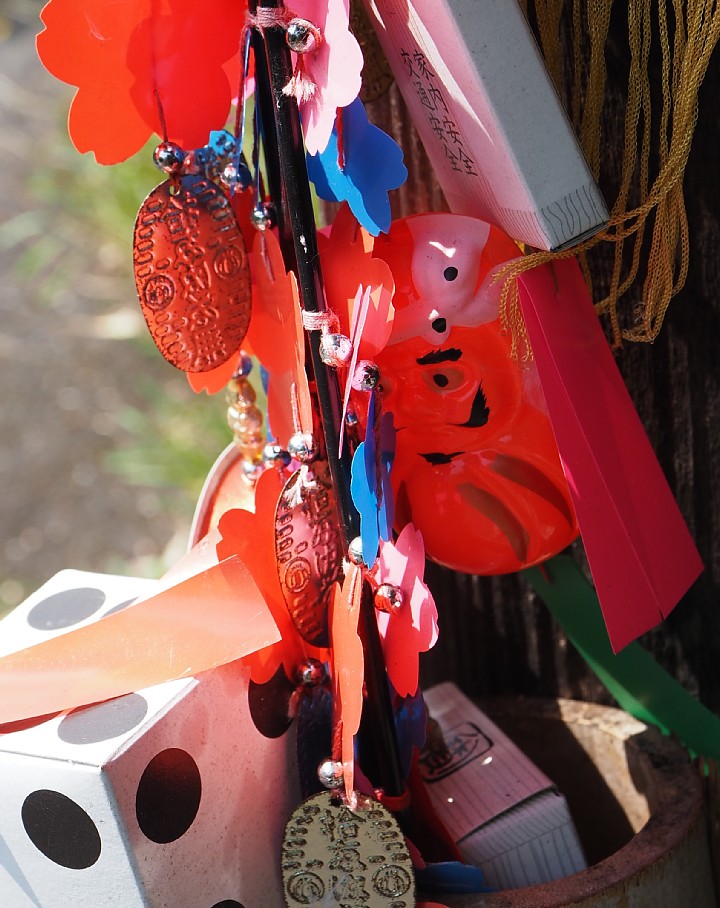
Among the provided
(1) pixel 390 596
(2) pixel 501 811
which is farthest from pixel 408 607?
(2) pixel 501 811

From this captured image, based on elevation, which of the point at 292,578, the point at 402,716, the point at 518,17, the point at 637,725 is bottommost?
the point at 637,725

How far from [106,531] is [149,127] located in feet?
5.75

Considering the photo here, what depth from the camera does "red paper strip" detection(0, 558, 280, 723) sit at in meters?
0.62

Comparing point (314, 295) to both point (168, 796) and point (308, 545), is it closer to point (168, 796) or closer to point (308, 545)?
point (308, 545)

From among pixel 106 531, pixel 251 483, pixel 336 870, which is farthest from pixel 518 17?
pixel 106 531

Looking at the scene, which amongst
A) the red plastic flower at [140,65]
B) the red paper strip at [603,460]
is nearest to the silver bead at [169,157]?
the red plastic flower at [140,65]

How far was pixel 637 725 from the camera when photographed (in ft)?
2.73

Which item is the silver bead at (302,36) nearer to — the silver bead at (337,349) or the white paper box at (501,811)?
the silver bead at (337,349)

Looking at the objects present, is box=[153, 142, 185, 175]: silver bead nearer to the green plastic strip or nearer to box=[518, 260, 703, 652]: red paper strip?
box=[518, 260, 703, 652]: red paper strip

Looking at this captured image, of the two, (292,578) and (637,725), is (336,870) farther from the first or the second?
(637,725)

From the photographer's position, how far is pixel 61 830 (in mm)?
589

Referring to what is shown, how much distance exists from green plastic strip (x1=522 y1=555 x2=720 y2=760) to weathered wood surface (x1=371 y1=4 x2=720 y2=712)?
0.15ft

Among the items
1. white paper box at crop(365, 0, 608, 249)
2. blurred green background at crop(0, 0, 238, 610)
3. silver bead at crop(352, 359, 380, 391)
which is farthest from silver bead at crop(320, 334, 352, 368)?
blurred green background at crop(0, 0, 238, 610)

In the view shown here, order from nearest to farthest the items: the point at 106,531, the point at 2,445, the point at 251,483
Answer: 1. the point at 251,483
2. the point at 106,531
3. the point at 2,445
